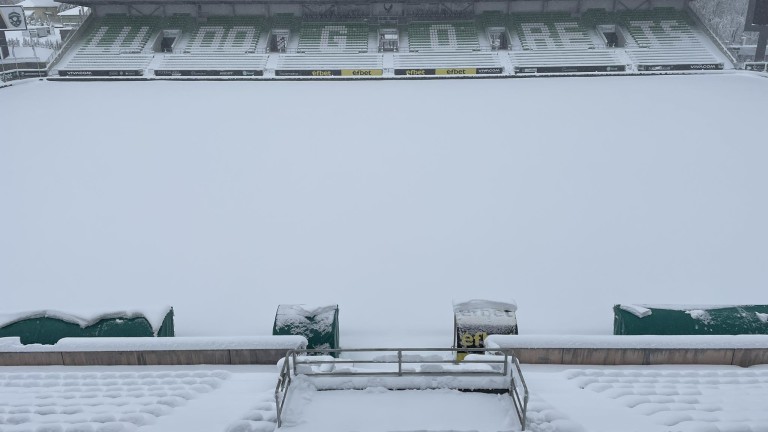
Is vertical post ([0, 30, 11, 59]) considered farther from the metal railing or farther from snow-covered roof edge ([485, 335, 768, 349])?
the metal railing

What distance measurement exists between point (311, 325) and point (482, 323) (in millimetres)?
2613

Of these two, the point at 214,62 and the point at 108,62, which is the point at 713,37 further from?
the point at 108,62

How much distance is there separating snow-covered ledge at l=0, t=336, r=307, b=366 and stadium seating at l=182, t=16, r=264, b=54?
25.8 metres

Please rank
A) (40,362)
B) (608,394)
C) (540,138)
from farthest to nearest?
(540,138)
(40,362)
(608,394)

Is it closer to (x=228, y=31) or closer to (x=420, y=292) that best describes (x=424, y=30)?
(x=228, y=31)

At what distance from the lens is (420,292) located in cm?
1015

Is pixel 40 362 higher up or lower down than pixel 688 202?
lower down

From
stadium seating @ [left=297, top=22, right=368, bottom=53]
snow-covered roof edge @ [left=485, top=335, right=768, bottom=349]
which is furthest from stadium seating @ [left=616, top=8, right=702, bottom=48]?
snow-covered roof edge @ [left=485, top=335, right=768, bottom=349]

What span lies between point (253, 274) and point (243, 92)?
16.6 metres

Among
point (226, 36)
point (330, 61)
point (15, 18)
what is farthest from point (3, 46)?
point (330, 61)

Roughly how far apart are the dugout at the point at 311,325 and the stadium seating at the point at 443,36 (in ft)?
82.1

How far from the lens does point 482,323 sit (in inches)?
301

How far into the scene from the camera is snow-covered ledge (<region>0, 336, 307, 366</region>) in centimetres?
714

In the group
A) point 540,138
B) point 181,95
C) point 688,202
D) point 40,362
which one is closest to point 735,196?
point 688,202
